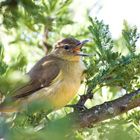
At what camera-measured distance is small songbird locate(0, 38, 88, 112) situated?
3.40m

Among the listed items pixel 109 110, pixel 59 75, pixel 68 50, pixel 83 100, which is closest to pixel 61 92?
pixel 59 75

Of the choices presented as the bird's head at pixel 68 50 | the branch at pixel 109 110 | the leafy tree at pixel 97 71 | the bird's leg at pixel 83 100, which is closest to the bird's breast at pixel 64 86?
the bird's head at pixel 68 50

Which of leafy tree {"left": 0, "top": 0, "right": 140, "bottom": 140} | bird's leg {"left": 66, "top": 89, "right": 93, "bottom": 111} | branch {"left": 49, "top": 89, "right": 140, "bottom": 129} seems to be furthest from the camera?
bird's leg {"left": 66, "top": 89, "right": 93, "bottom": 111}

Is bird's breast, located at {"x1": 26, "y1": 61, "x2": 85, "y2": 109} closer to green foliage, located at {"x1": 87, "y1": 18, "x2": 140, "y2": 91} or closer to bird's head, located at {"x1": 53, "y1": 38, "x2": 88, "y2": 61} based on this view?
bird's head, located at {"x1": 53, "y1": 38, "x2": 88, "y2": 61}

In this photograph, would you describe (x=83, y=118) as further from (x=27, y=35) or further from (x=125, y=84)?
(x=27, y=35)

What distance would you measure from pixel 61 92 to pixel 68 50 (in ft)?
2.72

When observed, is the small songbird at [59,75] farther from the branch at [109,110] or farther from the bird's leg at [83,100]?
the branch at [109,110]

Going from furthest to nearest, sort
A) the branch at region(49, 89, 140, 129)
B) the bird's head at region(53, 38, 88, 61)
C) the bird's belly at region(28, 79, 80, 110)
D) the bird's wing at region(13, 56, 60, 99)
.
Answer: the bird's head at region(53, 38, 88, 61) < the bird's wing at region(13, 56, 60, 99) < the bird's belly at region(28, 79, 80, 110) < the branch at region(49, 89, 140, 129)

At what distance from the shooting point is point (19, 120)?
1.00 m

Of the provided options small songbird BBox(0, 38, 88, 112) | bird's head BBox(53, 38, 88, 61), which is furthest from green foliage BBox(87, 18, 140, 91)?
bird's head BBox(53, 38, 88, 61)

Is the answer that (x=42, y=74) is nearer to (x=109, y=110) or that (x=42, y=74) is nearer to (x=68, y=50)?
(x=68, y=50)

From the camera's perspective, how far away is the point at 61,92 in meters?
3.54

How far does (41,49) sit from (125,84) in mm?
1522

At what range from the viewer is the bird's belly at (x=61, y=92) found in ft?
10.9
